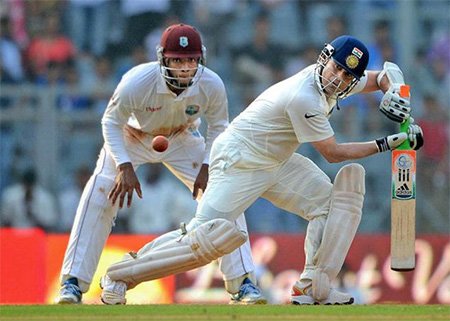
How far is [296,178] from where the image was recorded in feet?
27.3

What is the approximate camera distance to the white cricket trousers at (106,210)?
8.97 m

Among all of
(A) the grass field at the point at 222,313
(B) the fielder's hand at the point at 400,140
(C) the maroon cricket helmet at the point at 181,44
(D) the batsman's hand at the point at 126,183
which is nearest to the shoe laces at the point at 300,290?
(A) the grass field at the point at 222,313

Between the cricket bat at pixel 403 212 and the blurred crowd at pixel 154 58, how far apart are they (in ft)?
16.6

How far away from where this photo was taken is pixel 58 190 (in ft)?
44.3

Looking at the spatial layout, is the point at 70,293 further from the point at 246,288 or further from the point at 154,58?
the point at 154,58

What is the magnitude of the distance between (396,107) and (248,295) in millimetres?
1612

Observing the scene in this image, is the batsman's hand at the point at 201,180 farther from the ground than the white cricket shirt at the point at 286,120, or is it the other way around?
the white cricket shirt at the point at 286,120

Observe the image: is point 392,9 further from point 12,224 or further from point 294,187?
point 294,187

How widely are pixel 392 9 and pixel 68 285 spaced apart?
6.86 metres

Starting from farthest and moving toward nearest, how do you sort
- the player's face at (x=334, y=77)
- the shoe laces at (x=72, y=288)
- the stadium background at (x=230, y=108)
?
the stadium background at (x=230, y=108), the shoe laces at (x=72, y=288), the player's face at (x=334, y=77)

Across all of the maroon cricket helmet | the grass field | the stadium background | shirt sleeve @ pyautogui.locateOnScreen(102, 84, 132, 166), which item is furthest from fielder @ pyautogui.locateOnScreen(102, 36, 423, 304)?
the stadium background

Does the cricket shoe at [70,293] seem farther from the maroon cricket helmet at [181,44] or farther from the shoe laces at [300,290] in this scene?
the maroon cricket helmet at [181,44]

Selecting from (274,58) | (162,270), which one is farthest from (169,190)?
(162,270)

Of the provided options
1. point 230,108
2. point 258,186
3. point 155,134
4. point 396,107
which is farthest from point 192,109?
point 230,108
